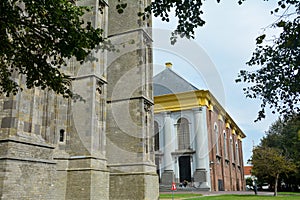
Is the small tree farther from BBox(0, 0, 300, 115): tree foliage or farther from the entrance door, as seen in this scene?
BBox(0, 0, 300, 115): tree foliage

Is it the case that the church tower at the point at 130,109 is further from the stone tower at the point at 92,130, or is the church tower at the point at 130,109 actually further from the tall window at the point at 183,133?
the tall window at the point at 183,133

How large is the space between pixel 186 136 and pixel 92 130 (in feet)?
59.1

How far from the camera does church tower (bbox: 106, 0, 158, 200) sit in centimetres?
1488

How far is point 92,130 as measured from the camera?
526 inches

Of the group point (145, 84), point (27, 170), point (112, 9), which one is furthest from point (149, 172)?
point (112, 9)

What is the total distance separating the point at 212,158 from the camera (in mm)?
29781

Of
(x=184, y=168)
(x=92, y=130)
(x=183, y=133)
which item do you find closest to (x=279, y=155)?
(x=184, y=168)

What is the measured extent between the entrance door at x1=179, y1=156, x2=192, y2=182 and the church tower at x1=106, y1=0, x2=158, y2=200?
44.9ft

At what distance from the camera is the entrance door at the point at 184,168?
29.1m

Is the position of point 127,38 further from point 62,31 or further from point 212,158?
point 212,158

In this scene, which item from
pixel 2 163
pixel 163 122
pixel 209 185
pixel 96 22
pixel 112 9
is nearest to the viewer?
pixel 2 163

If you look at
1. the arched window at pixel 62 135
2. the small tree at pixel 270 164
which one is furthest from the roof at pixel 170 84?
the arched window at pixel 62 135

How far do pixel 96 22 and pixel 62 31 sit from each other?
8735mm

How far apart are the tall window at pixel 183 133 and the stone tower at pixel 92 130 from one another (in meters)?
13.5
